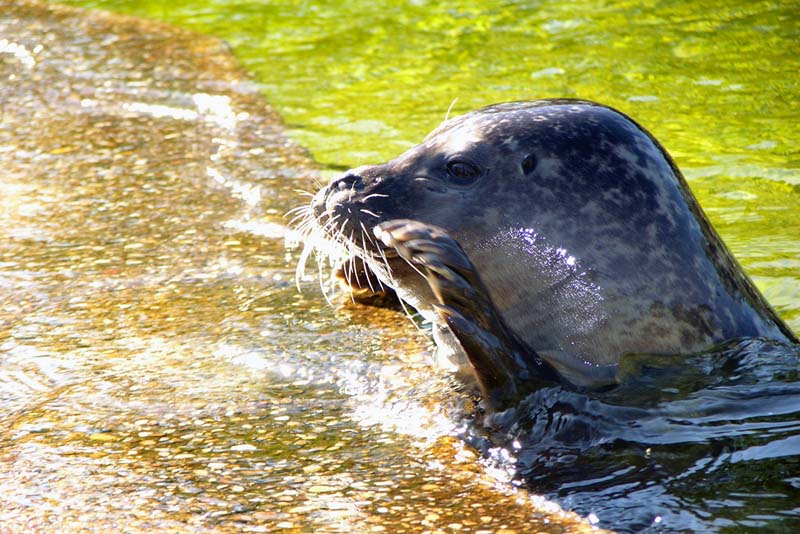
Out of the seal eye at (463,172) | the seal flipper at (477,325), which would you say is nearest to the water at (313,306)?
the seal flipper at (477,325)

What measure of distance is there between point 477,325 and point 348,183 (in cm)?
89

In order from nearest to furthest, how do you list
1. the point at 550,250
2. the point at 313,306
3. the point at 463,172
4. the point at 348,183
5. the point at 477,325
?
the point at 477,325 → the point at 550,250 → the point at 463,172 → the point at 348,183 → the point at 313,306

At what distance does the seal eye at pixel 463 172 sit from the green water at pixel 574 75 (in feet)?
6.16

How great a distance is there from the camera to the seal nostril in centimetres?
436

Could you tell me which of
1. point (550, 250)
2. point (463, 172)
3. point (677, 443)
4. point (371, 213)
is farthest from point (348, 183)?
point (677, 443)

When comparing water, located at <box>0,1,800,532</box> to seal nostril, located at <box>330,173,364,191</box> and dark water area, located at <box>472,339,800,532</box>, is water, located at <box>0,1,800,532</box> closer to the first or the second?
dark water area, located at <box>472,339,800,532</box>

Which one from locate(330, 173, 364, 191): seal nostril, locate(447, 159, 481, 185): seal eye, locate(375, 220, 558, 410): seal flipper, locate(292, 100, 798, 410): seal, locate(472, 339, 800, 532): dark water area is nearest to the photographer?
locate(472, 339, 800, 532): dark water area

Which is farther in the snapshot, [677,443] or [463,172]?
[463,172]

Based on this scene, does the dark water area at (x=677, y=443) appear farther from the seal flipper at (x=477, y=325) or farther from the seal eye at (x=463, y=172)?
the seal eye at (x=463, y=172)

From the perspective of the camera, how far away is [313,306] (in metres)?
5.09

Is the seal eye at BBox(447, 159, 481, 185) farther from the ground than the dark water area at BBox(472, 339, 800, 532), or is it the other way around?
the seal eye at BBox(447, 159, 481, 185)

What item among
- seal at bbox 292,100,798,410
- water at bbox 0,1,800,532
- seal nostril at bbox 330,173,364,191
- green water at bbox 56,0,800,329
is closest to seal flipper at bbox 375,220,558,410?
seal at bbox 292,100,798,410

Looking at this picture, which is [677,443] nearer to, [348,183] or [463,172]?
[463,172]

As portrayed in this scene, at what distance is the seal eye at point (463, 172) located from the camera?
4176mm
